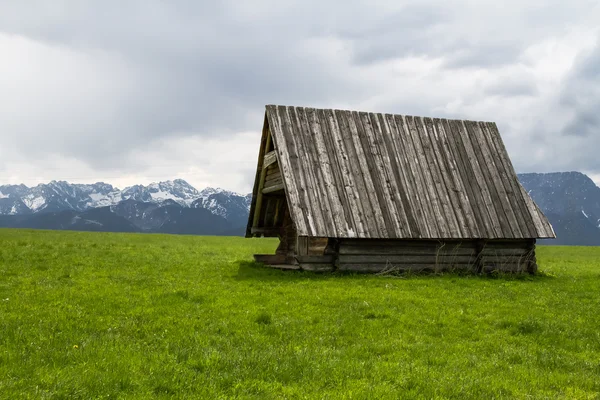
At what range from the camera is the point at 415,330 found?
10.8m

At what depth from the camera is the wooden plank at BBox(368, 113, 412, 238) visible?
67.1 ft

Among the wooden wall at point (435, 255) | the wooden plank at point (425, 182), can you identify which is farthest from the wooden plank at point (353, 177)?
the wooden plank at point (425, 182)

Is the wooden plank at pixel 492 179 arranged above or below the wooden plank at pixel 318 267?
above

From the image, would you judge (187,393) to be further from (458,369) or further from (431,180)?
(431,180)

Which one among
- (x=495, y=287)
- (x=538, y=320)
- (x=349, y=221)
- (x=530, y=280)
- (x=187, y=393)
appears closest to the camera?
(x=187, y=393)

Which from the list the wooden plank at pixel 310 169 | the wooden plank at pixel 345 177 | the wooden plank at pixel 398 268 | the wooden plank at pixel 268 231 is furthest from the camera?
the wooden plank at pixel 268 231

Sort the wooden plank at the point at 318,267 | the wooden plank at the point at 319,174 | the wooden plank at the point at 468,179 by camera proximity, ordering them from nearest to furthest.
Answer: the wooden plank at the point at 319,174
the wooden plank at the point at 318,267
the wooden plank at the point at 468,179

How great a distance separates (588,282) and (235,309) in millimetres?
16008

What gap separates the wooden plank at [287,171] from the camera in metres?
19.0

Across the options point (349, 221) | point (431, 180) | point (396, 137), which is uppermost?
point (396, 137)

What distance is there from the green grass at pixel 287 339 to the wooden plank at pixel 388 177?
3.47 m

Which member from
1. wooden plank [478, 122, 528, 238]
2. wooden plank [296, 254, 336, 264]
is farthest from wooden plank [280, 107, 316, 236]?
wooden plank [478, 122, 528, 238]

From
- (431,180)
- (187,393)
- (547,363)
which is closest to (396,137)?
(431,180)

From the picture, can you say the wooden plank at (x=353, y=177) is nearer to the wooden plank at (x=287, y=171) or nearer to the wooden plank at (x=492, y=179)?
the wooden plank at (x=287, y=171)
